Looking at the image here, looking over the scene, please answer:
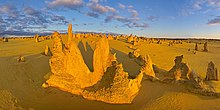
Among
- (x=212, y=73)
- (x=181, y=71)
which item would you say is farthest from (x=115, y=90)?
(x=212, y=73)

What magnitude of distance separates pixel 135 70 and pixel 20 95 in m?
8.02

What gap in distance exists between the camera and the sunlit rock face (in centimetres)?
1002

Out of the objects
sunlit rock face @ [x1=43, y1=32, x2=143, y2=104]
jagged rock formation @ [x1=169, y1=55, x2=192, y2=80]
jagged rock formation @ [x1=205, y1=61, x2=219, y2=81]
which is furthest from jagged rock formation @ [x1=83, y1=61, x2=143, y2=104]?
jagged rock formation @ [x1=205, y1=61, x2=219, y2=81]

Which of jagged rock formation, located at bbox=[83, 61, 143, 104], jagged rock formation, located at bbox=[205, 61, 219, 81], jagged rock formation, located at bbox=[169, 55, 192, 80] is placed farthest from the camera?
jagged rock formation, located at bbox=[205, 61, 219, 81]

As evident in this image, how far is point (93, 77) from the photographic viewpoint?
35.5 feet

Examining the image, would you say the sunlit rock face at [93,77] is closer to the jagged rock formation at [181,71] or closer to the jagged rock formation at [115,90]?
the jagged rock formation at [115,90]

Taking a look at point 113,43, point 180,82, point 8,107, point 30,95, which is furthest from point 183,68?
point 113,43

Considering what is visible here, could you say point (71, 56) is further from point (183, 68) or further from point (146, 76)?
point (183, 68)

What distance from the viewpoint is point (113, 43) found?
3225 centimetres

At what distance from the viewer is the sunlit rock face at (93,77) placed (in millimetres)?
10016

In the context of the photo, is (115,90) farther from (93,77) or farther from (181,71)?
(181,71)

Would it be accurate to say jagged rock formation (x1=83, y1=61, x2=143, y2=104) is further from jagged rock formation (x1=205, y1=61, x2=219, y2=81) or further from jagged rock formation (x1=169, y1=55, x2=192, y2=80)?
jagged rock formation (x1=205, y1=61, x2=219, y2=81)

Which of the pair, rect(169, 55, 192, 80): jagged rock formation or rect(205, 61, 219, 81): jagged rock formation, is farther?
rect(205, 61, 219, 81): jagged rock formation

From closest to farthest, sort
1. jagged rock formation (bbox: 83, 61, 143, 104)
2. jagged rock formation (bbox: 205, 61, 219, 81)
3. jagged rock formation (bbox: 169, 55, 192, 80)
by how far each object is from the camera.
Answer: jagged rock formation (bbox: 83, 61, 143, 104) < jagged rock formation (bbox: 169, 55, 192, 80) < jagged rock formation (bbox: 205, 61, 219, 81)
